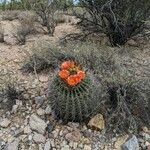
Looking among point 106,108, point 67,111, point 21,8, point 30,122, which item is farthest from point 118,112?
point 21,8

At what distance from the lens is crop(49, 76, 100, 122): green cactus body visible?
429cm

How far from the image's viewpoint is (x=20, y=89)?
5.16 metres

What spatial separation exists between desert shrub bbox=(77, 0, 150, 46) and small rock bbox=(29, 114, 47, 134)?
1990 mm

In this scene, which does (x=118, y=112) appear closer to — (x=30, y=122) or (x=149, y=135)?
(x=149, y=135)

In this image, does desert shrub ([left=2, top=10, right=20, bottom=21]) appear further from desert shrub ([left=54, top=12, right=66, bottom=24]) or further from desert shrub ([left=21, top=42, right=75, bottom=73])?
desert shrub ([left=21, top=42, right=75, bottom=73])

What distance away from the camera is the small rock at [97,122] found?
4578 millimetres

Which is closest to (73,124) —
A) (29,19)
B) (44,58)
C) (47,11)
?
(44,58)

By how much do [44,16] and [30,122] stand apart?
108 inches

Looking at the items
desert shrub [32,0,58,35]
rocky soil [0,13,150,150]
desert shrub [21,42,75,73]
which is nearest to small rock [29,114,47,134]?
rocky soil [0,13,150,150]

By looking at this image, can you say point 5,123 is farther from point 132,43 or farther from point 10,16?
point 10,16

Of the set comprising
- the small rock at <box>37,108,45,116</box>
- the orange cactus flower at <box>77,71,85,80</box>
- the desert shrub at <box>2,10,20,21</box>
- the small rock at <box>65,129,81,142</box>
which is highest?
the orange cactus flower at <box>77,71,85,80</box>

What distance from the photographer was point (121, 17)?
20.5ft

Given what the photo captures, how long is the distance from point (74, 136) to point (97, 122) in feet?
0.99

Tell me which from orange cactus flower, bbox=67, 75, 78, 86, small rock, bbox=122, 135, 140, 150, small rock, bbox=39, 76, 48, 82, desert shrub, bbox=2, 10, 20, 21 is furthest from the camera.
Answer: desert shrub, bbox=2, 10, 20, 21
